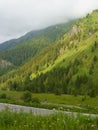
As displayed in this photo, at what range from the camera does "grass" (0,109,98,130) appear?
10828 millimetres

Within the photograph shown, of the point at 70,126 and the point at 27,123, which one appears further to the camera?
the point at 27,123

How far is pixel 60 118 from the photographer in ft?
38.5

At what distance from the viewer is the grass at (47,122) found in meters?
10.8

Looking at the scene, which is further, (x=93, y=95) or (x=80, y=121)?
(x=93, y=95)

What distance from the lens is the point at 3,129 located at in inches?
449

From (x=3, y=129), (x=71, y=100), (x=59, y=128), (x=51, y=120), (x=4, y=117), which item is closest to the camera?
(x=59, y=128)

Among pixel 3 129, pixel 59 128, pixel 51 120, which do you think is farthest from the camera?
pixel 51 120

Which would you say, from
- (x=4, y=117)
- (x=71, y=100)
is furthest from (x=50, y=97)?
(x=4, y=117)

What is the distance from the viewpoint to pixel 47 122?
11750 mm

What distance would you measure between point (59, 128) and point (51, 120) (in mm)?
1624

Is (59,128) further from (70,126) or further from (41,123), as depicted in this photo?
(41,123)

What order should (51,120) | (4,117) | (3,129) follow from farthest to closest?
1. (4,117)
2. (51,120)
3. (3,129)

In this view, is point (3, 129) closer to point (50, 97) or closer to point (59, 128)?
point (59, 128)

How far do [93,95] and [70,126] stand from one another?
352ft
